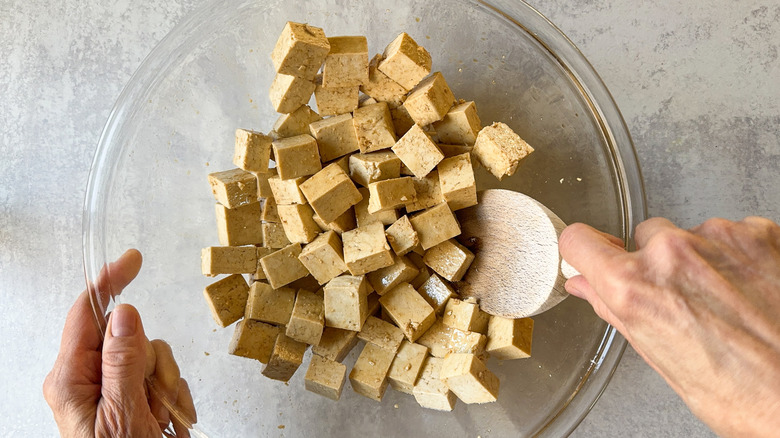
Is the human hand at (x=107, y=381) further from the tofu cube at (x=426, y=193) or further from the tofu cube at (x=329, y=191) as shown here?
the tofu cube at (x=426, y=193)

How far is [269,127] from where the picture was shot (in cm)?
183

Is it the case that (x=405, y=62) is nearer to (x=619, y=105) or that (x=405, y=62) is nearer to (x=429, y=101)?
(x=429, y=101)

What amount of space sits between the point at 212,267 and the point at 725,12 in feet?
6.02

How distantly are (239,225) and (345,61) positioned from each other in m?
0.61

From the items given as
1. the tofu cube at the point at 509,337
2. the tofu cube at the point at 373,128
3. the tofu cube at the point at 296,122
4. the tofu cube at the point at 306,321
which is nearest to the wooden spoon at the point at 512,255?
the tofu cube at the point at 509,337

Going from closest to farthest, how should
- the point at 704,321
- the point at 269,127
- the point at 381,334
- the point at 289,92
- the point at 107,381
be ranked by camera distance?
the point at 704,321, the point at 107,381, the point at 289,92, the point at 381,334, the point at 269,127

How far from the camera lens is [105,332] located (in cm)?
164

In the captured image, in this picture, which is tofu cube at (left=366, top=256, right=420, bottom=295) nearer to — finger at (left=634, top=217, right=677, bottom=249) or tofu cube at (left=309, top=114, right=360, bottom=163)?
tofu cube at (left=309, top=114, right=360, bottom=163)

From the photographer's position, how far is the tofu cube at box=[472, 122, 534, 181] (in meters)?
1.52

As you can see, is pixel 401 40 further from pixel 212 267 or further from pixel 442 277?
pixel 212 267

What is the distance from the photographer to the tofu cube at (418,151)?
5.05 ft

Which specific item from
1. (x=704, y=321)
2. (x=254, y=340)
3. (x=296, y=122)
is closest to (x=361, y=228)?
(x=296, y=122)

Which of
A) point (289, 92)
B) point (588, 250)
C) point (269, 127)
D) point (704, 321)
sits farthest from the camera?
point (269, 127)

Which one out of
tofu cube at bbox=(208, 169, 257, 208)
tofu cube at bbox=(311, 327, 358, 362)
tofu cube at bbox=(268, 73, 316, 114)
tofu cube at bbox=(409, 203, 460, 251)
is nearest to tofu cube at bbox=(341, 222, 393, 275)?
tofu cube at bbox=(409, 203, 460, 251)
